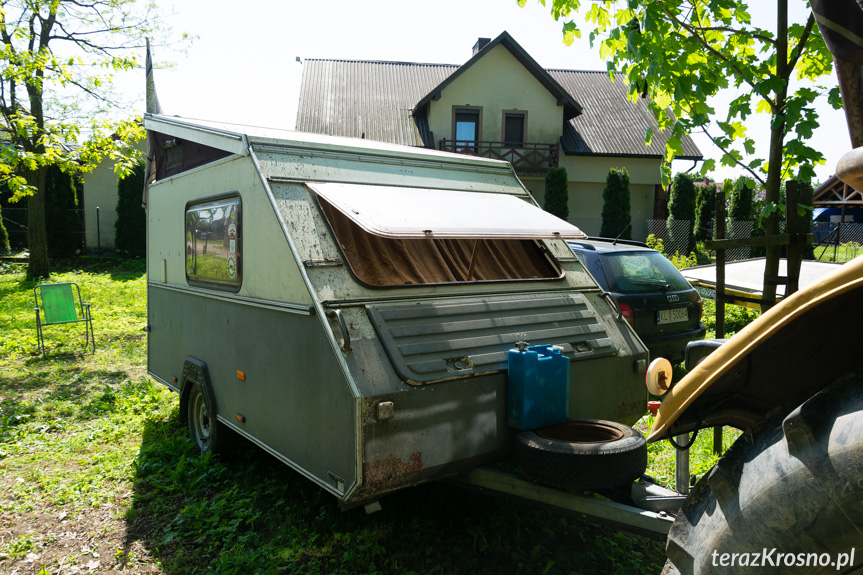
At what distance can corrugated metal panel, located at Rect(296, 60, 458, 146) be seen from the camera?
25188mm

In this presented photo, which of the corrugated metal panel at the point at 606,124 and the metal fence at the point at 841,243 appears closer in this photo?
the metal fence at the point at 841,243

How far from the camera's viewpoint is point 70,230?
21.8 meters

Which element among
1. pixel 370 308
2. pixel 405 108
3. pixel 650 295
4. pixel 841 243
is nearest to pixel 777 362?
pixel 370 308

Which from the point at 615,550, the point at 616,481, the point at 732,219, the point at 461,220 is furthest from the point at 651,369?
the point at 732,219

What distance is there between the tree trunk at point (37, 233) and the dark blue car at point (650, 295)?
16.6m

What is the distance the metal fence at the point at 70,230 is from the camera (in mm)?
21609

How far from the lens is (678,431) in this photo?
2117 mm

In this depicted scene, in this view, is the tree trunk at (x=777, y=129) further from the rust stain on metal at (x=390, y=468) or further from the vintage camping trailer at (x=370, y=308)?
the rust stain on metal at (x=390, y=468)

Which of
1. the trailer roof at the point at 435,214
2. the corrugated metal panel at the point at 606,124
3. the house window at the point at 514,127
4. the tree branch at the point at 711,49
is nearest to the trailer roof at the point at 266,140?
the trailer roof at the point at 435,214

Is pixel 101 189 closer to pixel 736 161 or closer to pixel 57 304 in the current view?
pixel 57 304

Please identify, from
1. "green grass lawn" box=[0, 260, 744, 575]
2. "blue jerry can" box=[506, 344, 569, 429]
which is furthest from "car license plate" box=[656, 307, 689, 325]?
"blue jerry can" box=[506, 344, 569, 429]

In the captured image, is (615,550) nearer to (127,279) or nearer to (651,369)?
(651,369)

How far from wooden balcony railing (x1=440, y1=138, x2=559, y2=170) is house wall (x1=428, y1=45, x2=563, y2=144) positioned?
49cm
